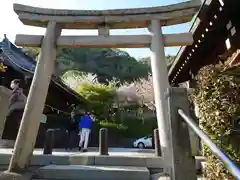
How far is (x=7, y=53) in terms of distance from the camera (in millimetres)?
12039

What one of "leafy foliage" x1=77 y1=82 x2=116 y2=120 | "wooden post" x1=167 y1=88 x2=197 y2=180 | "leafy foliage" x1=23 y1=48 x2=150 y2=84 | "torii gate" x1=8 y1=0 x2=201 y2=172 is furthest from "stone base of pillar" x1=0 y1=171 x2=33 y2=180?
"leafy foliage" x1=23 y1=48 x2=150 y2=84

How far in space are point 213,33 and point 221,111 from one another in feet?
7.51

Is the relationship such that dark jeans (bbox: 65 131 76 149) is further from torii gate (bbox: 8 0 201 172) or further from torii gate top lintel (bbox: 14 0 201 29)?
torii gate top lintel (bbox: 14 0 201 29)

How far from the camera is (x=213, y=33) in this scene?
18.4 feet

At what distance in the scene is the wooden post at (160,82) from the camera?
5082mm

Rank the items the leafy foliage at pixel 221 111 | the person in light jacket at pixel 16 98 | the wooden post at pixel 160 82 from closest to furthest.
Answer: the leafy foliage at pixel 221 111
the wooden post at pixel 160 82
the person in light jacket at pixel 16 98

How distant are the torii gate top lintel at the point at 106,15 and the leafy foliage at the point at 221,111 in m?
2.22

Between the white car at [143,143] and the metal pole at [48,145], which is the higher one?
the white car at [143,143]

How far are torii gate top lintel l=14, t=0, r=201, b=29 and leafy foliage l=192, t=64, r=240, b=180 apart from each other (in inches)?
87.4

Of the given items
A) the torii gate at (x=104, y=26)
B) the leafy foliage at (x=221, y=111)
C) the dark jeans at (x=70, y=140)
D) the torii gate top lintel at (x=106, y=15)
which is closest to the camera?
the leafy foliage at (x=221, y=111)

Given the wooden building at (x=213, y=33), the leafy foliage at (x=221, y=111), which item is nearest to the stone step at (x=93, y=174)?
the leafy foliage at (x=221, y=111)

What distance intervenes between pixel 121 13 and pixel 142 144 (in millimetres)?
15280

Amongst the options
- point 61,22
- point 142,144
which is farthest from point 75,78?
point 61,22

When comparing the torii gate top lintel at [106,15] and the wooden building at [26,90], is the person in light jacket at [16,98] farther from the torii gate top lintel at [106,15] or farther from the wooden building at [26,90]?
the torii gate top lintel at [106,15]
